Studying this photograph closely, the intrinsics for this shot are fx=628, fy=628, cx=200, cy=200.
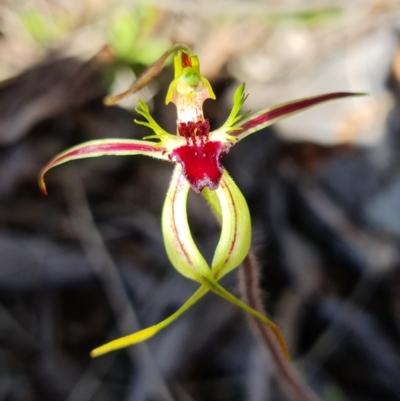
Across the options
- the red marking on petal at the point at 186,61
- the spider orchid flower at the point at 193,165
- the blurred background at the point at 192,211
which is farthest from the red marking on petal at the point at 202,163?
the blurred background at the point at 192,211

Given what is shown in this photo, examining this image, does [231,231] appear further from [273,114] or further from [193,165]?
[273,114]

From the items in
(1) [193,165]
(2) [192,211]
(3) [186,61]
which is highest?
(3) [186,61]

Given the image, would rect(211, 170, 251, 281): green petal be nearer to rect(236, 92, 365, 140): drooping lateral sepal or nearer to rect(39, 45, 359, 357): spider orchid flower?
rect(39, 45, 359, 357): spider orchid flower

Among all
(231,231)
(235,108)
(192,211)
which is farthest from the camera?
(192,211)

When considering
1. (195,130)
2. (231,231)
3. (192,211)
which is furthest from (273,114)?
(192,211)

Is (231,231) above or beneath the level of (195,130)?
beneath

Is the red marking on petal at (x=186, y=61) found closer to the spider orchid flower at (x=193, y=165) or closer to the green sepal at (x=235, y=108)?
the spider orchid flower at (x=193, y=165)

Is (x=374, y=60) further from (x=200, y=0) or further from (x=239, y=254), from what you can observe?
(x=239, y=254)
